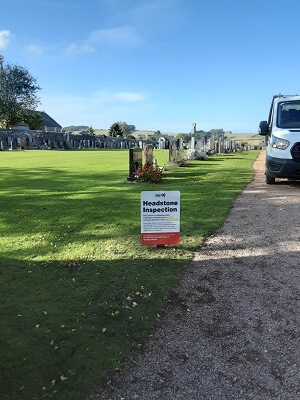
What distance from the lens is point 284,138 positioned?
30.8ft

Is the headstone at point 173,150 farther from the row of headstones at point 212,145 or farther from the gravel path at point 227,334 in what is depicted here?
the gravel path at point 227,334

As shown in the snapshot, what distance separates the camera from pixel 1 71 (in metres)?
54.3

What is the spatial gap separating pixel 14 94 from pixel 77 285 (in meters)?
57.5

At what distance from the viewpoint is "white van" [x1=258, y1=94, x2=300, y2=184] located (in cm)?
927

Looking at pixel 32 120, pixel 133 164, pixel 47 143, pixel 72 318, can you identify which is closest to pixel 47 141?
pixel 47 143

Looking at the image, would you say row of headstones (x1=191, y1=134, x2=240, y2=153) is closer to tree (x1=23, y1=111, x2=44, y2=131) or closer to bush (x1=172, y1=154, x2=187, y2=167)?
bush (x1=172, y1=154, x2=187, y2=167)

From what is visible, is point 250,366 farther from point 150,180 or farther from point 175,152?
point 175,152

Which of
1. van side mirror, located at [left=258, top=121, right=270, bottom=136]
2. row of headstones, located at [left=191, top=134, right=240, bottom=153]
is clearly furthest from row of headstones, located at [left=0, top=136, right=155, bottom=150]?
van side mirror, located at [left=258, top=121, right=270, bottom=136]

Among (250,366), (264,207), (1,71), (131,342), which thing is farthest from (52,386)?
(1,71)

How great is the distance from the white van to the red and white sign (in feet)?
19.6

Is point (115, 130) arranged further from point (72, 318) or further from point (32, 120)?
point (72, 318)

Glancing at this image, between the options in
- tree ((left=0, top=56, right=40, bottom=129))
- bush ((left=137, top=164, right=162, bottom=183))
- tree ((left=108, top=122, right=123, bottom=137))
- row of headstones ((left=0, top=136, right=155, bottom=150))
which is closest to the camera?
bush ((left=137, top=164, right=162, bottom=183))

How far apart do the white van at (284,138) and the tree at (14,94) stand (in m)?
50.0

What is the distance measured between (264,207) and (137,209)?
2859mm
